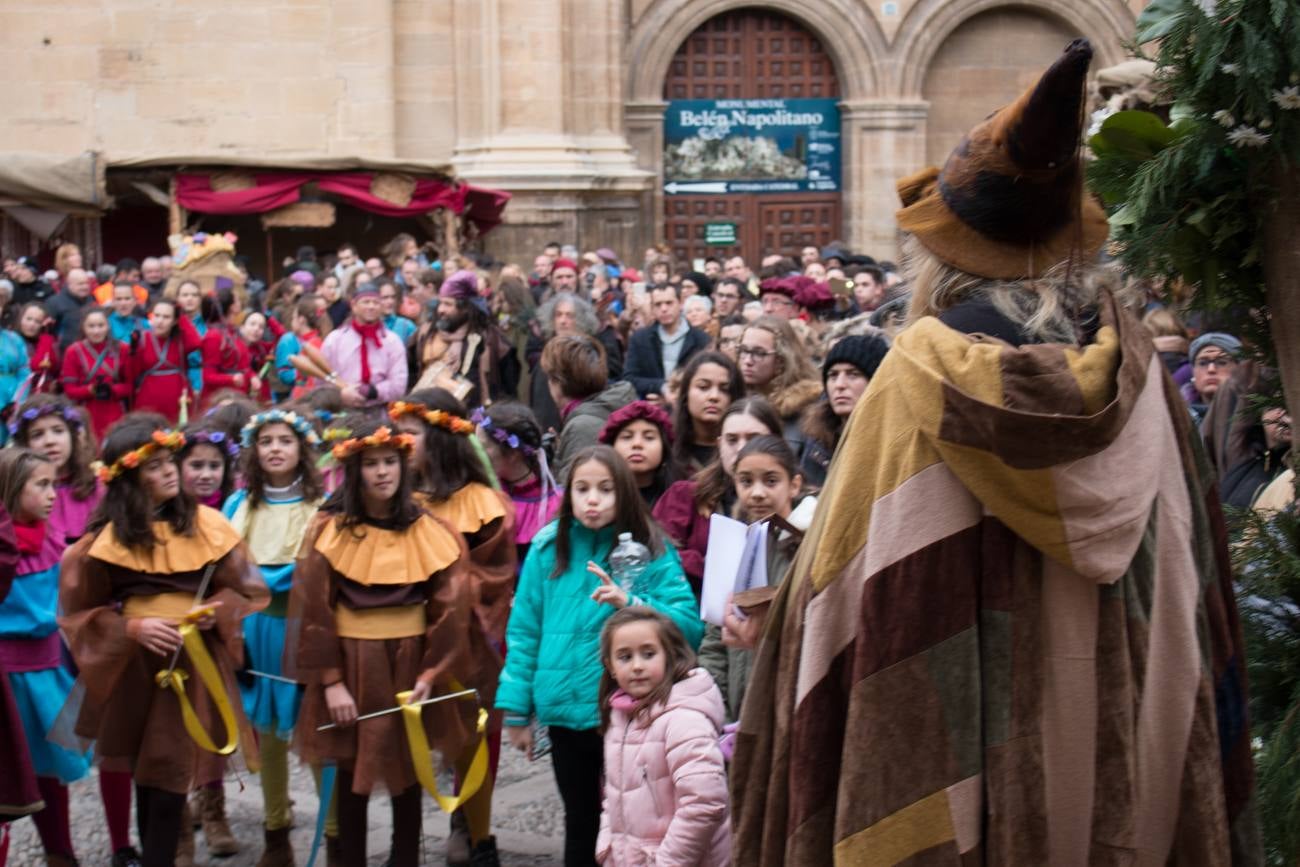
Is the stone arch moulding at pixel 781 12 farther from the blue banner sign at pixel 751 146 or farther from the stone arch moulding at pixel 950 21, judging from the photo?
the blue banner sign at pixel 751 146

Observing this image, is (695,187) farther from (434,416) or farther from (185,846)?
(185,846)

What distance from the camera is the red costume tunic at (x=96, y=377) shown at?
39.5 feet

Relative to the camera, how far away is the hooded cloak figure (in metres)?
2.71

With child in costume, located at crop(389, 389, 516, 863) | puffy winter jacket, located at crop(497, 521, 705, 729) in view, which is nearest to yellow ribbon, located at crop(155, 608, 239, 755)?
child in costume, located at crop(389, 389, 516, 863)

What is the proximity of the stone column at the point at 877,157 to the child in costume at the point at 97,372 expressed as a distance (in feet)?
44.7

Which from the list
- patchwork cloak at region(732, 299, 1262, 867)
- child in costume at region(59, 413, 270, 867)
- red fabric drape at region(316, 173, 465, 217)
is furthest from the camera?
red fabric drape at region(316, 173, 465, 217)

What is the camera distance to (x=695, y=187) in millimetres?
24234

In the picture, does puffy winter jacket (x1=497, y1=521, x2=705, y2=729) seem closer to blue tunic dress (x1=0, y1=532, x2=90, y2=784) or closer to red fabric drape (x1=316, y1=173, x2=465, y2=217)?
blue tunic dress (x1=0, y1=532, x2=90, y2=784)

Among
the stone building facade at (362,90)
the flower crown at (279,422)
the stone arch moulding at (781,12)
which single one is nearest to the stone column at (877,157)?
the stone arch moulding at (781,12)

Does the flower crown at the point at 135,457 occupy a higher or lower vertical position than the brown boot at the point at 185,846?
higher

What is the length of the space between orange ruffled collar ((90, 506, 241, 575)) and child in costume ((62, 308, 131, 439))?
637cm

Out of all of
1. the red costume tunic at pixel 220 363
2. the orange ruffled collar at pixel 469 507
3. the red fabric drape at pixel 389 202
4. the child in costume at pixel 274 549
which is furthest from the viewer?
the red fabric drape at pixel 389 202

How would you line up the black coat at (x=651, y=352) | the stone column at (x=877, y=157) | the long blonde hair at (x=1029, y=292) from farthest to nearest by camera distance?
the stone column at (x=877, y=157)
the black coat at (x=651, y=352)
the long blonde hair at (x=1029, y=292)

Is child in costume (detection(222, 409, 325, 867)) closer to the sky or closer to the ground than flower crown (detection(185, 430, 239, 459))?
closer to the ground
